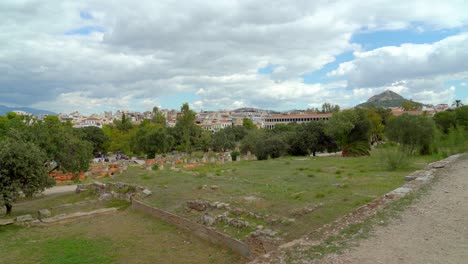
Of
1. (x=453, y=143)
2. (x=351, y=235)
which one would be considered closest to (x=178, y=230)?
(x=351, y=235)

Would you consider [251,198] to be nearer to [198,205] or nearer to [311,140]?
[198,205]

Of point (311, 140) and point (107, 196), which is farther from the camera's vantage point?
point (311, 140)

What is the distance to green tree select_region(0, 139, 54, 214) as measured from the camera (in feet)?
53.2

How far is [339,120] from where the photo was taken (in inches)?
1462

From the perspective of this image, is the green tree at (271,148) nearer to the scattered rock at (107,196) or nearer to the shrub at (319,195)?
the scattered rock at (107,196)

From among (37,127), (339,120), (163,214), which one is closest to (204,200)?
(163,214)

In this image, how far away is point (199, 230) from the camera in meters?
12.2

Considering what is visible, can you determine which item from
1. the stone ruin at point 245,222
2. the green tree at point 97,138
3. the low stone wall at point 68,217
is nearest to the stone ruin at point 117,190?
the low stone wall at point 68,217

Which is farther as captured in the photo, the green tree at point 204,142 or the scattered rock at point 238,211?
the green tree at point 204,142

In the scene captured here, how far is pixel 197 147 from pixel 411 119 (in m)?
45.9

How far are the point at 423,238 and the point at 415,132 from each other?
24435mm

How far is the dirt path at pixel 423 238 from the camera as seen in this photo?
579 cm

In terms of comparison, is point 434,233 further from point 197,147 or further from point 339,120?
point 197,147

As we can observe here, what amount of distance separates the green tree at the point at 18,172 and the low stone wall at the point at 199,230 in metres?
5.51
